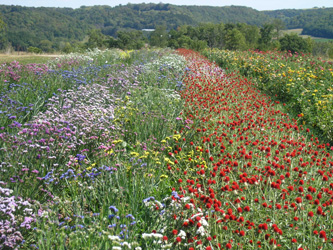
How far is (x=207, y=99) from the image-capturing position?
20.6ft

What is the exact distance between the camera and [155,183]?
11.7 ft

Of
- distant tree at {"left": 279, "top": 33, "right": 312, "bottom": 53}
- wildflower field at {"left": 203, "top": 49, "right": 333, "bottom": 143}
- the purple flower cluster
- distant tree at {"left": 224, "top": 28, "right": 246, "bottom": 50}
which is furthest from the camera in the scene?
distant tree at {"left": 279, "top": 33, "right": 312, "bottom": 53}

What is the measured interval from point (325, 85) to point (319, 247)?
797 cm

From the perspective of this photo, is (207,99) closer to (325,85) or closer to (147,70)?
(147,70)

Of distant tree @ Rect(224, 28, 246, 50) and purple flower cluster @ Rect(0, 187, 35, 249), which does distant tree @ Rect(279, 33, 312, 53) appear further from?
purple flower cluster @ Rect(0, 187, 35, 249)

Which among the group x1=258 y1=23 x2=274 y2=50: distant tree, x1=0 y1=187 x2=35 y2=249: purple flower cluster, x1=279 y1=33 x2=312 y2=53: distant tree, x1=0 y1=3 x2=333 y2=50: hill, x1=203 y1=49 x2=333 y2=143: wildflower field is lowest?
x1=0 y1=187 x2=35 y2=249: purple flower cluster

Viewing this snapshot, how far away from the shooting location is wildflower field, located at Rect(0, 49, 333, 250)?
2.38m

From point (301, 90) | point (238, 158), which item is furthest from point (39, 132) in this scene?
point (301, 90)

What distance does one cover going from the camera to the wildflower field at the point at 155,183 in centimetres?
238

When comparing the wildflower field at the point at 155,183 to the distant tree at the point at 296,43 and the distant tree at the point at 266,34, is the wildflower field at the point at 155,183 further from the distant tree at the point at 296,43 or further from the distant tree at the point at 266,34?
the distant tree at the point at 266,34

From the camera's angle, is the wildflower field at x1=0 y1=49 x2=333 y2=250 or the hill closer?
the wildflower field at x1=0 y1=49 x2=333 y2=250

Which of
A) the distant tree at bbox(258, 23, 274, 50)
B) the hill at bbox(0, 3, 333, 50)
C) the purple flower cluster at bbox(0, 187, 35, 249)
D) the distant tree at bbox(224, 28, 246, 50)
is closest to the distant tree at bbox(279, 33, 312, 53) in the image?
the distant tree at bbox(224, 28, 246, 50)

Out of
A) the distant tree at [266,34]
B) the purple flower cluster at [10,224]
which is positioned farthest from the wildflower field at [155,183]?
the distant tree at [266,34]

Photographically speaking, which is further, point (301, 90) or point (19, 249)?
point (301, 90)
